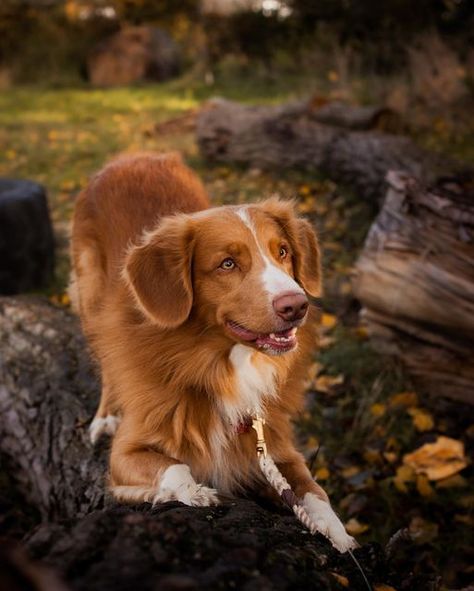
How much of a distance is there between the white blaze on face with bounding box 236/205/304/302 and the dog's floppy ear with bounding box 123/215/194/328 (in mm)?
265

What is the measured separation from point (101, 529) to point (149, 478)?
1.18 metres

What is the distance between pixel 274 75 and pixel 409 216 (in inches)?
473

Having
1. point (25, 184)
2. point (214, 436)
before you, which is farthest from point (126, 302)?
point (25, 184)

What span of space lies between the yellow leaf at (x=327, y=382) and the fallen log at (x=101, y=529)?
1559mm

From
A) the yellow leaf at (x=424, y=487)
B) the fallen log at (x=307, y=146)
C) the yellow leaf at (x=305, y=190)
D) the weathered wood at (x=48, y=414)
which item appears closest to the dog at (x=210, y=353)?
the weathered wood at (x=48, y=414)

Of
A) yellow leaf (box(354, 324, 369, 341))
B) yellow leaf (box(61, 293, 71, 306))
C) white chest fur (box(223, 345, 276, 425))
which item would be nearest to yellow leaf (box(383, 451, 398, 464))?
white chest fur (box(223, 345, 276, 425))

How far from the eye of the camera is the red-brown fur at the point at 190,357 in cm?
268

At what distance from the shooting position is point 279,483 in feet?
7.98

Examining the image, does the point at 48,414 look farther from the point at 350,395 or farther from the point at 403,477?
the point at 350,395

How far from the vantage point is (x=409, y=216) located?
409 cm

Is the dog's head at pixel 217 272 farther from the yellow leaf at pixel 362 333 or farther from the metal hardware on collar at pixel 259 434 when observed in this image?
the yellow leaf at pixel 362 333

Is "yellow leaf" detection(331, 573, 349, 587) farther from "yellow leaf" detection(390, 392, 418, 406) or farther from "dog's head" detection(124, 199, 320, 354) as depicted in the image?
"yellow leaf" detection(390, 392, 418, 406)

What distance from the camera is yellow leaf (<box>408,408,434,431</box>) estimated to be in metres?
3.80

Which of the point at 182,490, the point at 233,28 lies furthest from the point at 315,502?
the point at 233,28
